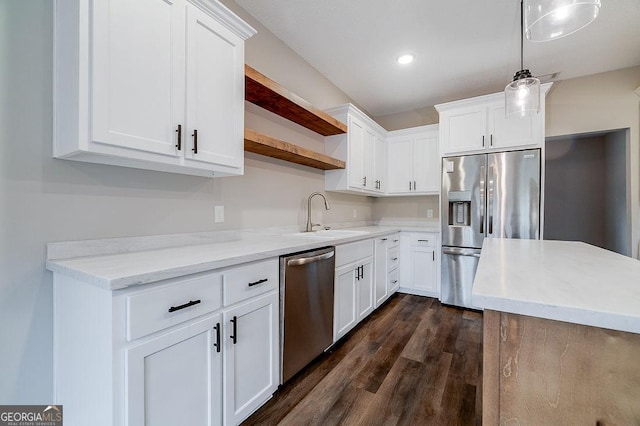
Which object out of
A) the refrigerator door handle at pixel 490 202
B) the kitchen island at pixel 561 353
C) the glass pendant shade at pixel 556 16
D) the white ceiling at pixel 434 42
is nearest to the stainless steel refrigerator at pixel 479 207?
the refrigerator door handle at pixel 490 202

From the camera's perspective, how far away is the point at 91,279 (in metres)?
0.98

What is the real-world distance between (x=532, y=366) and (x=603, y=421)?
18 cm

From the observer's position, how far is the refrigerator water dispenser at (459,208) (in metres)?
3.28

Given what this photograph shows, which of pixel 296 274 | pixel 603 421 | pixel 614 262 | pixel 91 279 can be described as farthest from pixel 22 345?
pixel 614 262

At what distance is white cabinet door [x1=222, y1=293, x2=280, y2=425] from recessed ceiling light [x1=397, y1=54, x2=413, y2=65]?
278cm

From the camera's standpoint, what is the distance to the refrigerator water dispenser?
3.28 meters

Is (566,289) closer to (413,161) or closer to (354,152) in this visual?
Answer: (354,152)

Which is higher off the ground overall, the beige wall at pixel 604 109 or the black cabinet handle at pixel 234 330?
the beige wall at pixel 604 109

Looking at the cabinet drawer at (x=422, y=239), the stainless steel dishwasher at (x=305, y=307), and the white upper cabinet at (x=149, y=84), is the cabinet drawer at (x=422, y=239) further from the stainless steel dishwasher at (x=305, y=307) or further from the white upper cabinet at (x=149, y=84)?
the white upper cabinet at (x=149, y=84)

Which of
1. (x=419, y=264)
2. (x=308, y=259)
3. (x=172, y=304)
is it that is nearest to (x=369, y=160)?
(x=419, y=264)

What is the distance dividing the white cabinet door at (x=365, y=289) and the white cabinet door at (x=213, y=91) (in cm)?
160

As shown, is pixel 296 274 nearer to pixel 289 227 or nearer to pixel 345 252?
pixel 345 252

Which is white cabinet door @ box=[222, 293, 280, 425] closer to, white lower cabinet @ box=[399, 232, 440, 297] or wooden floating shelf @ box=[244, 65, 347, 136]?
wooden floating shelf @ box=[244, 65, 347, 136]

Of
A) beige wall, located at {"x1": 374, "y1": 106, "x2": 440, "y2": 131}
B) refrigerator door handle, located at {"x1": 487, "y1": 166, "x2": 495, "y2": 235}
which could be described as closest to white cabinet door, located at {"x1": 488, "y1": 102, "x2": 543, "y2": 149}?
refrigerator door handle, located at {"x1": 487, "y1": 166, "x2": 495, "y2": 235}
